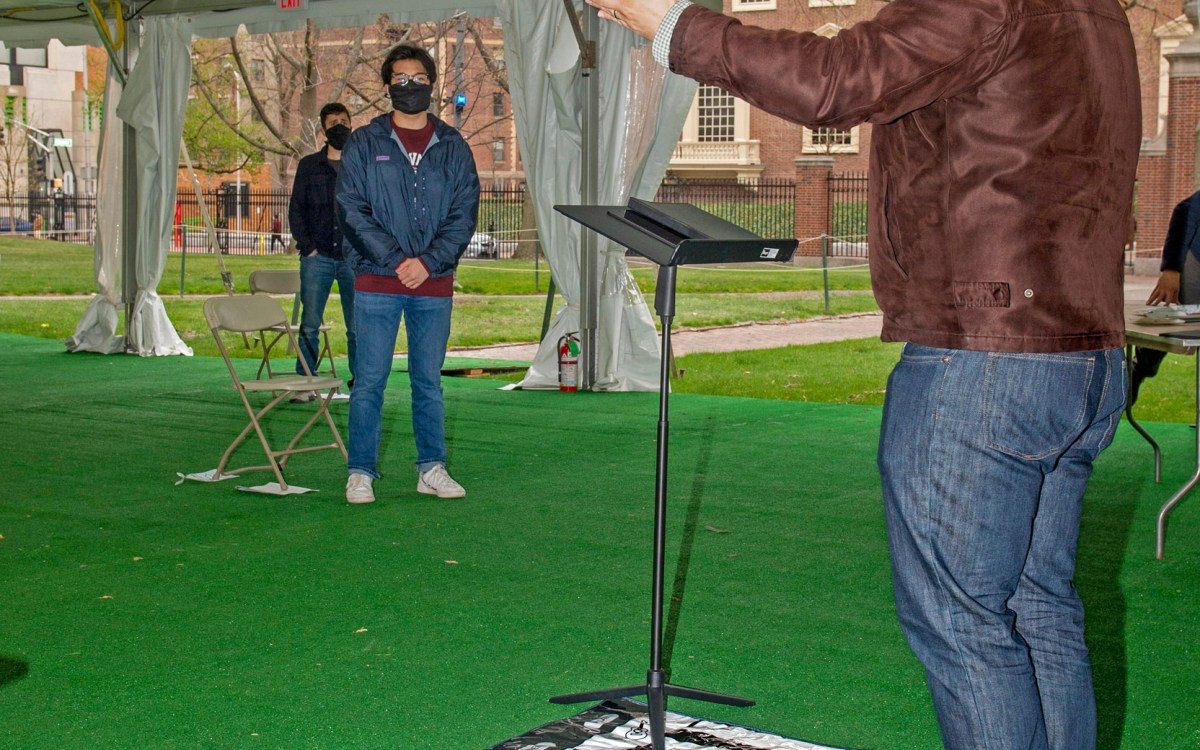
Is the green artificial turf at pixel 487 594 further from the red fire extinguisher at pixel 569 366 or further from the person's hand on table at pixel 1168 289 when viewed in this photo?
the red fire extinguisher at pixel 569 366

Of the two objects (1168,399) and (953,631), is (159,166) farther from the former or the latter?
(953,631)

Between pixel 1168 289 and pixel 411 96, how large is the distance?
12.4ft

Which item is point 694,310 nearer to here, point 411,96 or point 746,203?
point 411,96

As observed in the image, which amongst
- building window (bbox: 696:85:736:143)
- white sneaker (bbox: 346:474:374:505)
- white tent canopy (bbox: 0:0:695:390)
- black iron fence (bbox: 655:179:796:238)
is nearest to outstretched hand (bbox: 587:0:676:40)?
white sneaker (bbox: 346:474:374:505)

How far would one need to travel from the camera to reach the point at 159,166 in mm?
12430

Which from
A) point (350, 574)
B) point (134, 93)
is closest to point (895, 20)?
point (350, 574)

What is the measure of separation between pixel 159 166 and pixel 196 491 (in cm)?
676

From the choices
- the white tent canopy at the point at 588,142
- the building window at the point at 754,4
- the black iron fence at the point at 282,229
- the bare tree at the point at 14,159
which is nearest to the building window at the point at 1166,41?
the building window at the point at 754,4

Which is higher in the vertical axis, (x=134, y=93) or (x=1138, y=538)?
(x=134, y=93)

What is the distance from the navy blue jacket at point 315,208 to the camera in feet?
30.6

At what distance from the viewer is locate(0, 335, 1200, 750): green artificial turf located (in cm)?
355

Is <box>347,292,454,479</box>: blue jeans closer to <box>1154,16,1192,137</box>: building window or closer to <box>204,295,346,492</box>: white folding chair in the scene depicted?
<box>204,295,346,492</box>: white folding chair

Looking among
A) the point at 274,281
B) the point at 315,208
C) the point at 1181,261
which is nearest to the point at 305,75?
the point at 274,281

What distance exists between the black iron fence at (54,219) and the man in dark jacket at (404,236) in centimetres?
3115
